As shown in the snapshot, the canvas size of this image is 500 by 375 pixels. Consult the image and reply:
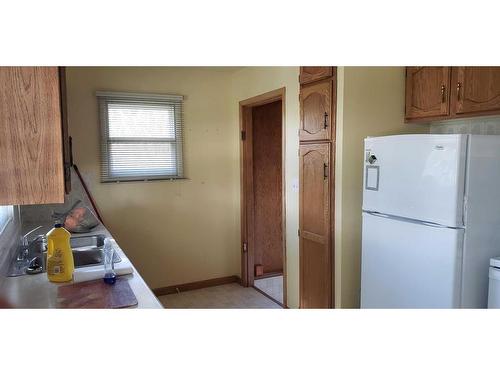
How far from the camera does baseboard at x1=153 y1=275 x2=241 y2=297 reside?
3775mm

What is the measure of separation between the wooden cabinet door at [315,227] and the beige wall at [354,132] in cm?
8

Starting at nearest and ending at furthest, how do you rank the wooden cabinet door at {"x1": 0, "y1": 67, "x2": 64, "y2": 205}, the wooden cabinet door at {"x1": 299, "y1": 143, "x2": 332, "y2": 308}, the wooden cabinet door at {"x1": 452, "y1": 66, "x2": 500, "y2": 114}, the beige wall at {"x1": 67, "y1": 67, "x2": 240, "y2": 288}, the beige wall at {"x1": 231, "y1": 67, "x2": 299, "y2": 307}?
the wooden cabinet door at {"x1": 0, "y1": 67, "x2": 64, "y2": 205} < the wooden cabinet door at {"x1": 452, "y1": 66, "x2": 500, "y2": 114} < the wooden cabinet door at {"x1": 299, "y1": 143, "x2": 332, "y2": 308} < the beige wall at {"x1": 231, "y1": 67, "x2": 299, "y2": 307} < the beige wall at {"x1": 67, "y1": 67, "x2": 240, "y2": 288}

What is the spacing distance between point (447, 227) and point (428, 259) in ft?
0.72

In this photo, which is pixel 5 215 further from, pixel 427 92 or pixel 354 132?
pixel 427 92

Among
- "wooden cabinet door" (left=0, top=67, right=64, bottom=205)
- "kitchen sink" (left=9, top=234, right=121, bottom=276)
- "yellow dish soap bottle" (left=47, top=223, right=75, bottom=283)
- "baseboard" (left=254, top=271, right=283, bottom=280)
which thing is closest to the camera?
"wooden cabinet door" (left=0, top=67, right=64, bottom=205)

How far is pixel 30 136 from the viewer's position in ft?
3.30

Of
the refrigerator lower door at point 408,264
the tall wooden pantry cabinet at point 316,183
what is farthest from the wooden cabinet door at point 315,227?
the refrigerator lower door at point 408,264

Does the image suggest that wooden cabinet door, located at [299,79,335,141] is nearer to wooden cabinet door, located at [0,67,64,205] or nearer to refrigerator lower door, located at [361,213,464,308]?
refrigerator lower door, located at [361,213,464,308]

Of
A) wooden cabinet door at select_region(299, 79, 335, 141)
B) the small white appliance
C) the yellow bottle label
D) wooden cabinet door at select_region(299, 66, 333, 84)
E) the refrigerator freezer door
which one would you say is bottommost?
the small white appliance

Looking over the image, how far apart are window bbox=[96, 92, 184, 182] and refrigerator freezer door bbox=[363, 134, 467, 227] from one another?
1980 millimetres

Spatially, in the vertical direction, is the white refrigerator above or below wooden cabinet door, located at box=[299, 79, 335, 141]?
below

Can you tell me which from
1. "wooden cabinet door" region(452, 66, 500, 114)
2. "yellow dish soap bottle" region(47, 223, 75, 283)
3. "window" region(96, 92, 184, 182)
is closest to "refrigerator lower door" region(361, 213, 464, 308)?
"wooden cabinet door" region(452, 66, 500, 114)

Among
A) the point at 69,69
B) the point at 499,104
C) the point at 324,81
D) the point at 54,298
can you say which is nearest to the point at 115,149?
the point at 69,69

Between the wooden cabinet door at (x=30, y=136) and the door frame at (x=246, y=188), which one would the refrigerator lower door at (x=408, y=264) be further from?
the wooden cabinet door at (x=30, y=136)
